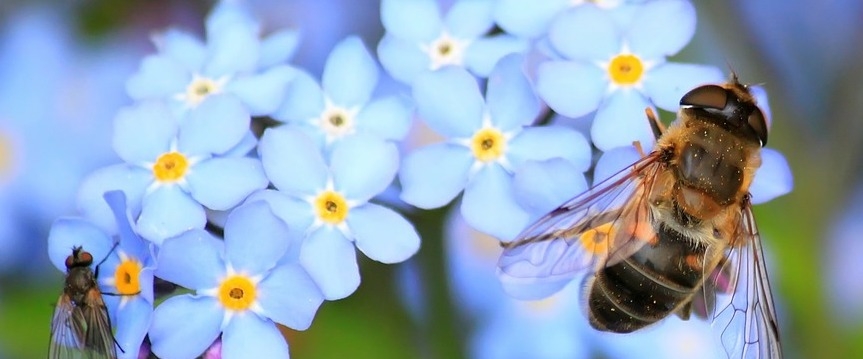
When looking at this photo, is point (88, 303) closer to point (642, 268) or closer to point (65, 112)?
point (642, 268)

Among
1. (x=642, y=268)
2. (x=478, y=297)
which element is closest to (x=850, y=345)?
(x=478, y=297)

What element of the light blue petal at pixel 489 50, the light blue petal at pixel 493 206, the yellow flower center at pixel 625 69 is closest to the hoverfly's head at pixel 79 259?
the light blue petal at pixel 493 206

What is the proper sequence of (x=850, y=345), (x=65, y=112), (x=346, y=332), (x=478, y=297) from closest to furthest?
1. (x=478, y=297)
2. (x=346, y=332)
3. (x=850, y=345)
4. (x=65, y=112)

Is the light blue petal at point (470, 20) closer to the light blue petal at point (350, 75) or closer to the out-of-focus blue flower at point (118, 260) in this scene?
the light blue petal at point (350, 75)

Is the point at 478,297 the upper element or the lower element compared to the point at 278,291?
lower

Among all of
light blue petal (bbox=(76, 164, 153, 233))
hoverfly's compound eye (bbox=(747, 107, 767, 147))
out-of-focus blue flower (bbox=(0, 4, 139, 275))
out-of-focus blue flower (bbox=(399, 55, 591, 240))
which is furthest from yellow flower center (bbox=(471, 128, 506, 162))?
out-of-focus blue flower (bbox=(0, 4, 139, 275))

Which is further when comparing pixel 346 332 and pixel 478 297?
pixel 346 332
